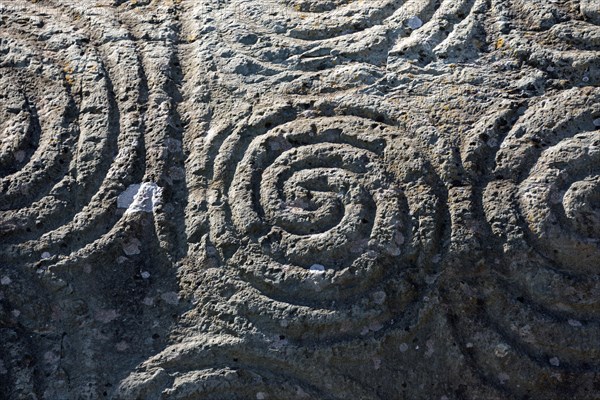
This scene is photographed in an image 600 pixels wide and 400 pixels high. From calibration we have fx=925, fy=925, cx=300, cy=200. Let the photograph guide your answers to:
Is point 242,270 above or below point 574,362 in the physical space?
above

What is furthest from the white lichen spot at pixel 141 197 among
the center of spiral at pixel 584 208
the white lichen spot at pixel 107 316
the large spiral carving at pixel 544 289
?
the center of spiral at pixel 584 208

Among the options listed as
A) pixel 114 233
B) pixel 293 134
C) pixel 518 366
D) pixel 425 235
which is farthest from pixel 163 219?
pixel 518 366

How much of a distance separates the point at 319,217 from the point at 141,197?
0.47 m

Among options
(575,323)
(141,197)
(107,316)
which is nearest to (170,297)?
(107,316)

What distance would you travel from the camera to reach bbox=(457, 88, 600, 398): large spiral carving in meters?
2.21

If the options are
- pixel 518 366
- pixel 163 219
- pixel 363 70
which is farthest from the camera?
pixel 363 70

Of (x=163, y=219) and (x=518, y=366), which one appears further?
(x=163, y=219)

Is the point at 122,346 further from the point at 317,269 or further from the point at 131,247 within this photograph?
the point at 317,269

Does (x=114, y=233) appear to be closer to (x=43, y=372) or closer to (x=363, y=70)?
(x=43, y=372)

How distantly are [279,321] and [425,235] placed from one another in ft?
1.35

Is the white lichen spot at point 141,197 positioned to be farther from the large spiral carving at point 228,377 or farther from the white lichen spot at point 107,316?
the large spiral carving at point 228,377

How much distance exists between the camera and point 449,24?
2.58 m

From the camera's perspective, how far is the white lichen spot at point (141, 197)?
7.77ft

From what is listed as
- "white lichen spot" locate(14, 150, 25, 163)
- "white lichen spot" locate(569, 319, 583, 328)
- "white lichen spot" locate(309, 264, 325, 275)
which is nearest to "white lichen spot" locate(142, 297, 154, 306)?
"white lichen spot" locate(309, 264, 325, 275)
